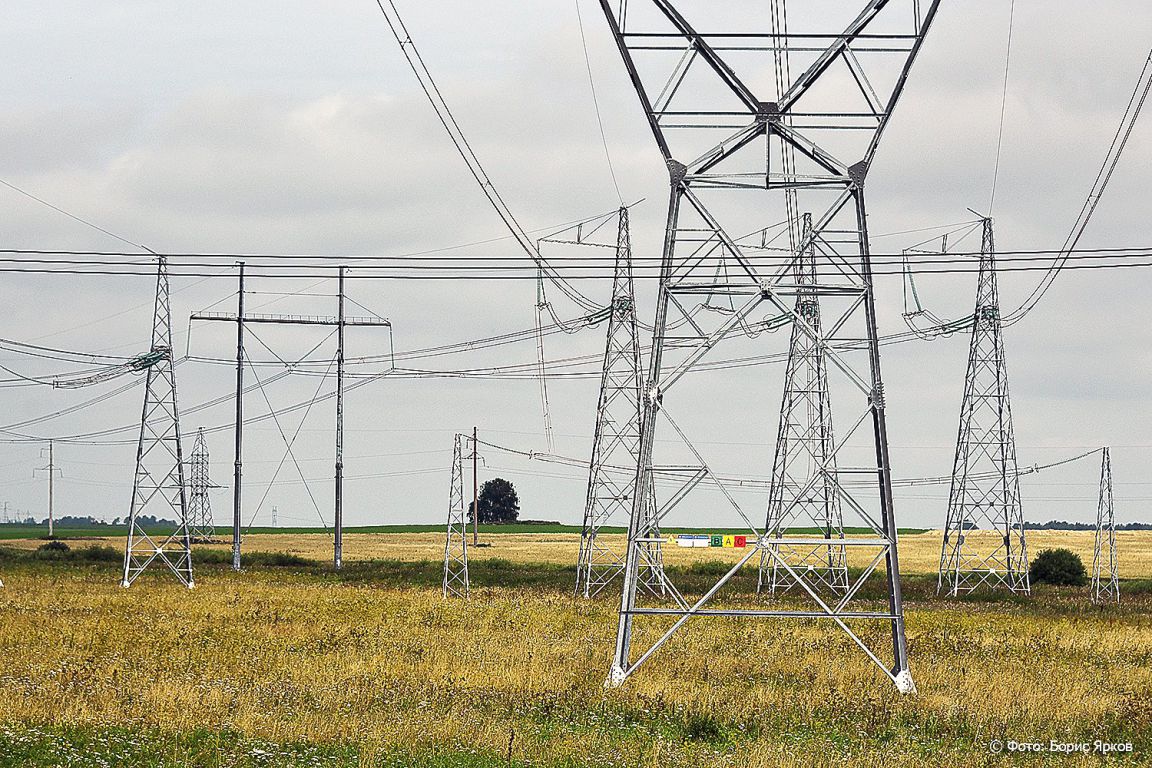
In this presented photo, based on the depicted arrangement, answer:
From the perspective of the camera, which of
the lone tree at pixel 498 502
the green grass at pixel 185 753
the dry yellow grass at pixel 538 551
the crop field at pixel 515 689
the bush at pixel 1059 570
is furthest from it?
the lone tree at pixel 498 502

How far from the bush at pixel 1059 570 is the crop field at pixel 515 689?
2605 cm

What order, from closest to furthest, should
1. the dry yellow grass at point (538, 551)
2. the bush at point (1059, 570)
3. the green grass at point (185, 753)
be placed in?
the green grass at point (185, 753), the bush at point (1059, 570), the dry yellow grass at point (538, 551)

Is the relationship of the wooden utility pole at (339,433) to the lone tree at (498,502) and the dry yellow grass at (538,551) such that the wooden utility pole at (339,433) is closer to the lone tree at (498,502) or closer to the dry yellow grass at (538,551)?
the dry yellow grass at (538,551)

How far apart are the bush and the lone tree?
125891 millimetres

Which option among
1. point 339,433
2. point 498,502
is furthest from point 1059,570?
point 498,502

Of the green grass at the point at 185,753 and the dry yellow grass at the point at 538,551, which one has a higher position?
the dry yellow grass at the point at 538,551

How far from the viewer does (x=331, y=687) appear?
74.8 feet

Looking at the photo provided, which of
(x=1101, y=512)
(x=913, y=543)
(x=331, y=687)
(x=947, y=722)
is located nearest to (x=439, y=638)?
(x=331, y=687)

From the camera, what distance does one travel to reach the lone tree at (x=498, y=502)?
193 m

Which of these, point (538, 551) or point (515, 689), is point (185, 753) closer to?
point (515, 689)

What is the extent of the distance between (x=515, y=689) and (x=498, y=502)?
172 meters

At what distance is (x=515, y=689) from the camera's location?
23.3m

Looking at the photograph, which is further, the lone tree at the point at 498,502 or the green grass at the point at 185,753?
the lone tree at the point at 498,502

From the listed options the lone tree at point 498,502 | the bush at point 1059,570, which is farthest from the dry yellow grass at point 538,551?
the lone tree at point 498,502
